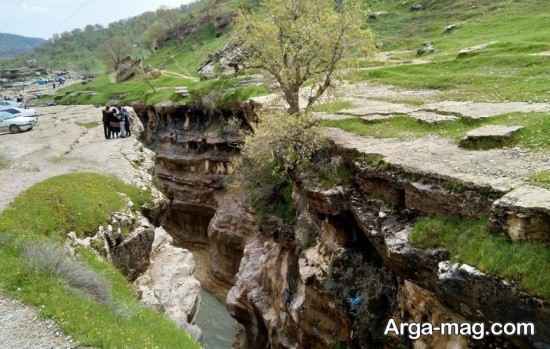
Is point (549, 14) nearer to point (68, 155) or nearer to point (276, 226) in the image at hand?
point (276, 226)

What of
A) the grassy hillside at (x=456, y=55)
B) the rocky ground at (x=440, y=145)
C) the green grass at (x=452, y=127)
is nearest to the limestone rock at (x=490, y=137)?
the rocky ground at (x=440, y=145)

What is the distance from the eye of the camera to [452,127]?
61.3 feet

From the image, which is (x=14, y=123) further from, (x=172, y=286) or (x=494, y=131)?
(x=494, y=131)

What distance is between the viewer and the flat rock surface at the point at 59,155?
21453mm

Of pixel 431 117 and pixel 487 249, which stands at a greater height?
pixel 431 117

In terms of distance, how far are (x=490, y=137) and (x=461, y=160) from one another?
1675mm

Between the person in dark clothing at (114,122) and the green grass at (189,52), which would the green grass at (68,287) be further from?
the green grass at (189,52)

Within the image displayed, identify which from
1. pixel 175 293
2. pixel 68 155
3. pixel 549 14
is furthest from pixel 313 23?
pixel 549 14

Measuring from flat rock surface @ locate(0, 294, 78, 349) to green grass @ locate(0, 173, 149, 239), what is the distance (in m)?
4.42

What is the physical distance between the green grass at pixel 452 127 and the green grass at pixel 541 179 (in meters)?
2.18

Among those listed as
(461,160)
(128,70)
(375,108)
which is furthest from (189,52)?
(461,160)

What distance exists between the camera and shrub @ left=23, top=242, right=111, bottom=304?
42.4 feet

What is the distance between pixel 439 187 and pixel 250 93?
28036 mm

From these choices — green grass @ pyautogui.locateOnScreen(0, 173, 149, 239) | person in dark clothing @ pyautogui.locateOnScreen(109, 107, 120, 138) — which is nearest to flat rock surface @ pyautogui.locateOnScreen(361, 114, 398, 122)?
green grass @ pyautogui.locateOnScreen(0, 173, 149, 239)
